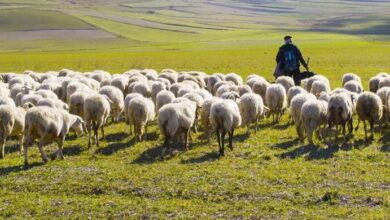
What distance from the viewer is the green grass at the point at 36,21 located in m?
151

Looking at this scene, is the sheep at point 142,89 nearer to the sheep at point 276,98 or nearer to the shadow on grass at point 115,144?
the shadow on grass at point 115,144

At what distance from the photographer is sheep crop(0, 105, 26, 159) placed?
53.1 ft

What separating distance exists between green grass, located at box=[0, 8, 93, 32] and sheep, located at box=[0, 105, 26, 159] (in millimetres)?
137199

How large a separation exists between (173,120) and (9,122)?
510 centimetres

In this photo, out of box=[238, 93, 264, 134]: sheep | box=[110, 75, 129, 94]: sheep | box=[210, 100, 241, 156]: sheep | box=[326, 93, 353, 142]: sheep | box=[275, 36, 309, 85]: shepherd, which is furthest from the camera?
box=[275, 36, 309, 85]: shepherd

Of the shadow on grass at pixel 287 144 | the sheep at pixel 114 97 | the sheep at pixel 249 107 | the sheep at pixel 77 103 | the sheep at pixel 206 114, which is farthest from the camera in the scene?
A: the sheep at pixel 114 97

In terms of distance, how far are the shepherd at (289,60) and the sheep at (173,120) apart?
11433mm

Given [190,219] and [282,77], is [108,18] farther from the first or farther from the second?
[190,219]

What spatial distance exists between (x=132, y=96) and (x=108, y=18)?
507 ft

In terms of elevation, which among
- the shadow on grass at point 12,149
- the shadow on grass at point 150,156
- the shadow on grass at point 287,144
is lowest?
the shadow on grass at point 12,149

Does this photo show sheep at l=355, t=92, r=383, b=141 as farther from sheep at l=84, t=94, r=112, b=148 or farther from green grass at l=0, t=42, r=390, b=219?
sheep at l=84, t=94, r=112, b=148

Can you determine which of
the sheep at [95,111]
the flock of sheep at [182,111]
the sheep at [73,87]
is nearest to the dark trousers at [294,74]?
the flock of sheep at [182,111]

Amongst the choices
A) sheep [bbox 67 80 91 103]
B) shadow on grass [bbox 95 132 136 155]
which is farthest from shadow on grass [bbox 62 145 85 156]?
sheep [bbox 67 80 91 103]

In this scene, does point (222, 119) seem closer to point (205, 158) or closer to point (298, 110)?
point (205, 158)
